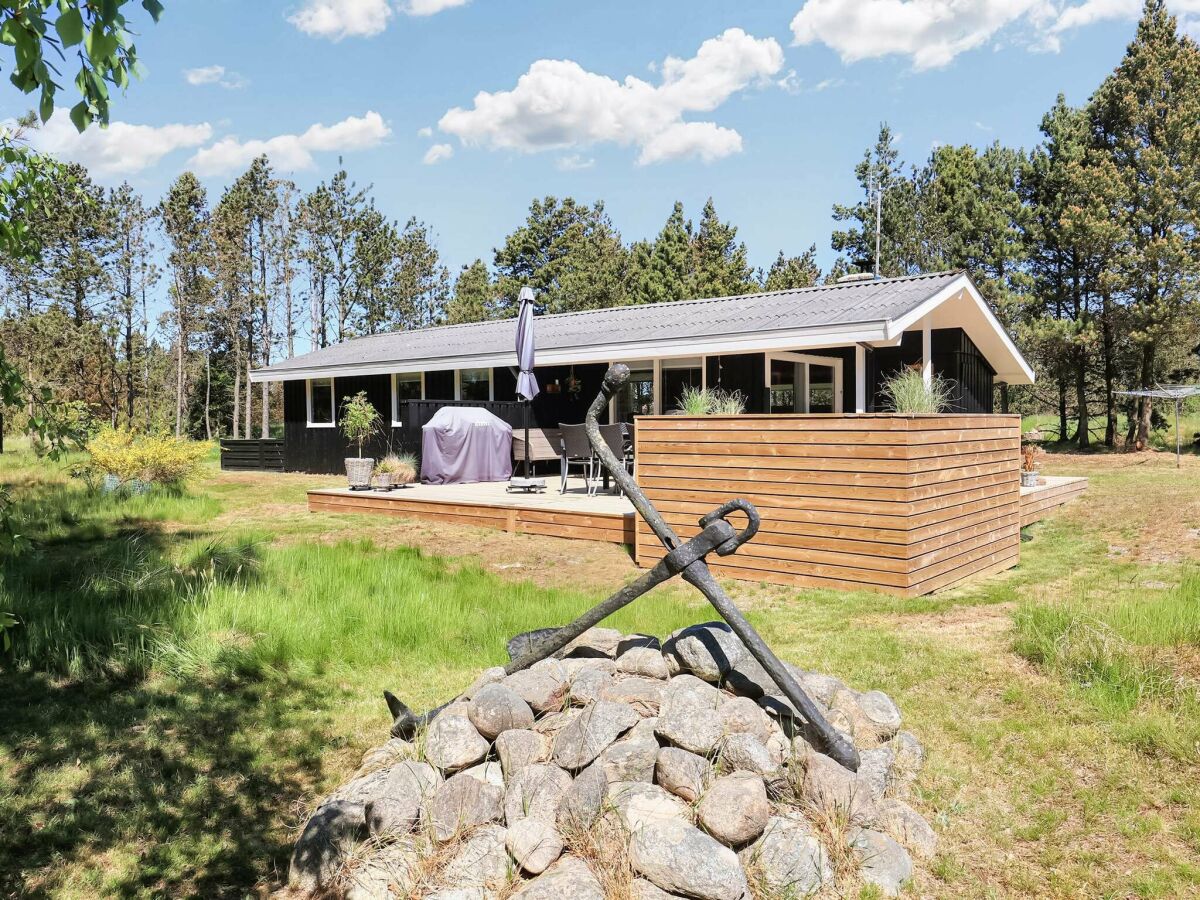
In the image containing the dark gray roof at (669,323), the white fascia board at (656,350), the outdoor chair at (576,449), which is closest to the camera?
the white fascia board at (656,350)

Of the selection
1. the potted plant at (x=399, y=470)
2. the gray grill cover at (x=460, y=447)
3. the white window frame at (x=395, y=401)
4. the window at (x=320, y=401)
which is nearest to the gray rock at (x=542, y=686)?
the potted plant at (x=399, y=470)

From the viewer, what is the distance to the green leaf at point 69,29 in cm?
125

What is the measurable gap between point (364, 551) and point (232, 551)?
44.2 inches

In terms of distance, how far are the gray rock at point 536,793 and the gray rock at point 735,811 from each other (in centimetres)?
47

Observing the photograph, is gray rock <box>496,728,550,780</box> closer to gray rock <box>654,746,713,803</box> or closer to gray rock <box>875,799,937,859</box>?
gray rock <box>654,746,713,803</box>

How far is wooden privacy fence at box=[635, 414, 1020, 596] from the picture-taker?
18.6 feet

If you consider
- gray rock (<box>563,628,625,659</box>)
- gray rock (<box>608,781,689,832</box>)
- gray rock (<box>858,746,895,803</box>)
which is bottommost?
gray rock (<box>858,746,895,803</box>)

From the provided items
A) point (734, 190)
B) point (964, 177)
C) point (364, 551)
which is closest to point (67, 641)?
point (364, 551)

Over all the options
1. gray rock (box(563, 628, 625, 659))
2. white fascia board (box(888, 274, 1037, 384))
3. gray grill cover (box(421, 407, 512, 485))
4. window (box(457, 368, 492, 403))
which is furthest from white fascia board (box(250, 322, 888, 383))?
gray rock (box(563, 628, 625, 659))

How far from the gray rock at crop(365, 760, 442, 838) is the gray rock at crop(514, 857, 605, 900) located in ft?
1.70

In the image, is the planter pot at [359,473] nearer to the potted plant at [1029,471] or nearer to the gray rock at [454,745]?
the gray rock at [454,745]

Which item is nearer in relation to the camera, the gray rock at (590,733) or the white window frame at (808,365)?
the gray rock at (590,733)

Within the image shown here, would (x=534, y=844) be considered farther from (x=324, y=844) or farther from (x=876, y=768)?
Result: (x=876, y=768)

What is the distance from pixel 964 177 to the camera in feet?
82.6
